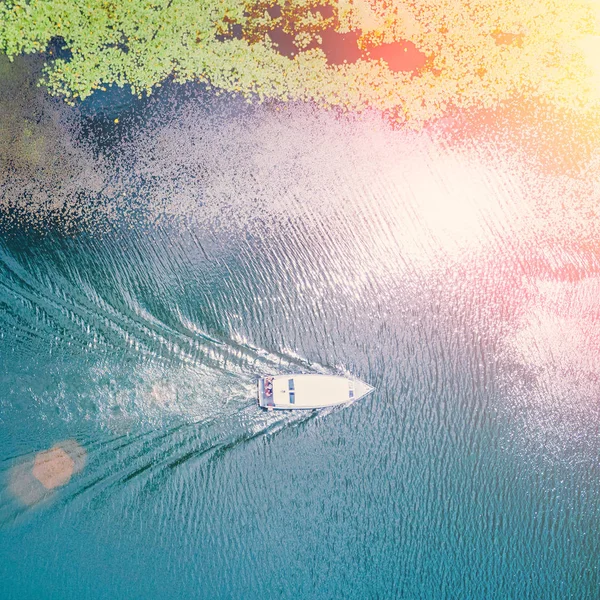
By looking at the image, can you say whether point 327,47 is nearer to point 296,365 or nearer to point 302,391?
point 296,365

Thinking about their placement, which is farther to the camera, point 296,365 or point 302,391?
point 296,365

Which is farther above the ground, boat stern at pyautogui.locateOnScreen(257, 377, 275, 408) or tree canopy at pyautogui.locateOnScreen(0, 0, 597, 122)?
tree canopy at pyautogui.locateOnScreen(0, 0, 597, 122)

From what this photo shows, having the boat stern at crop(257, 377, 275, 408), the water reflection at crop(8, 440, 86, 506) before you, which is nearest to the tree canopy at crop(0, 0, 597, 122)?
the boat stern at crop(257, 377, 275, 408)

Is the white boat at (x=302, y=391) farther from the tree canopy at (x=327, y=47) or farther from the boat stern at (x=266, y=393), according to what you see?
the tree canopy at (x=327, y=47)

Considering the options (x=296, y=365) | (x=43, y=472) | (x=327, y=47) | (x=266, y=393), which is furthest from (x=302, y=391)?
(x=327, y=47)

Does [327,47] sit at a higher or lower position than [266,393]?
higher

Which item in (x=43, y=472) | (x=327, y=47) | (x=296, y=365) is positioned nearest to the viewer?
(x=43, y=472)

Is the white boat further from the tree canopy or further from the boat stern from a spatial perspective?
the tree canopy
